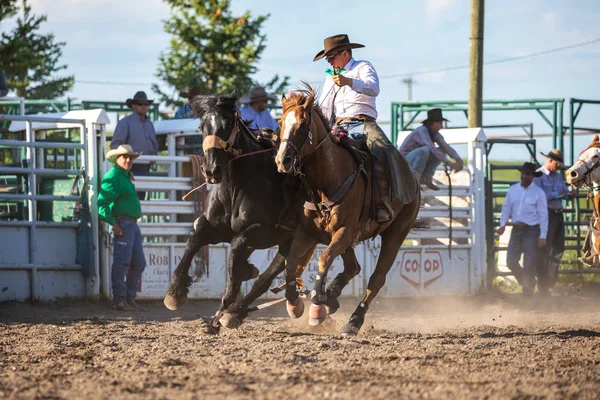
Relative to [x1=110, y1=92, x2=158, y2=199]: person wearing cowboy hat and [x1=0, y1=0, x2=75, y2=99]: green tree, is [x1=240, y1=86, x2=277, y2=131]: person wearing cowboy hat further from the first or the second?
[x1=0, y1=0, x2=75, y2=99]: green tree

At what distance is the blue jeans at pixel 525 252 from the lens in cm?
1350

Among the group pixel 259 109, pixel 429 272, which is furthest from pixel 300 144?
pixel 429 272

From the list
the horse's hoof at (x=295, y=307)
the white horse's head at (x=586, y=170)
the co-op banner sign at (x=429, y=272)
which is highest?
the white horse's head at (x=586, y=170)

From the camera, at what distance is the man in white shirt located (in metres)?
13.4

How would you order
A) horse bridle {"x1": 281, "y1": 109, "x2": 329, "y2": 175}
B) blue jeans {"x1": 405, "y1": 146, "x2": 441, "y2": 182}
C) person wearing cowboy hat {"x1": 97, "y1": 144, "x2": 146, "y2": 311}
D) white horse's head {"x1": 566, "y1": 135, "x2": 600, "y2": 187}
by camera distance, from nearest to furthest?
horse bridle {"x1": 281, "y1": 109, "x2": 329, "y2": 175} → white horse's head {"x1": 566, "y1": 135, "x2": 600, "y2": 187} → person wearing cowboy hat {"x1": 97, "y1": 144, "x2": 146, "y2": 311} → blue jeans {"x1": 405, "y1": 146, "x2": 441, "y2": 182}

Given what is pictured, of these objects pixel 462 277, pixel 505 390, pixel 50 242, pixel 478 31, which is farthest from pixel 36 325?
pixel 478 31

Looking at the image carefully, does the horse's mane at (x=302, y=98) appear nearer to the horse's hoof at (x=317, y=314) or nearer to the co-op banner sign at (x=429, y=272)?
the horse's hoof at (x=317, y=314)

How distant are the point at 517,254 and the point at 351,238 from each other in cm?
651

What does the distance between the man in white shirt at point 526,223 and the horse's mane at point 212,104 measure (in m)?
6.81

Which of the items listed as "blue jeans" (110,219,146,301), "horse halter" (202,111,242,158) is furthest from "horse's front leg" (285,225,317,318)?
"blue jeans" (110,219,146,301)

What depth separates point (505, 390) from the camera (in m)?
4.99

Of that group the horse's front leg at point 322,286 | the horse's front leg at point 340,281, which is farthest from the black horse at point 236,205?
the horse's front leg at point 340,281

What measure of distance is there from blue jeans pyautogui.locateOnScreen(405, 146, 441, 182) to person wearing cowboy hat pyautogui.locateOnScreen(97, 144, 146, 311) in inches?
154

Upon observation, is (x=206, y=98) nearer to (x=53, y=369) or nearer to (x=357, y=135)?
(x=357, y=135)
